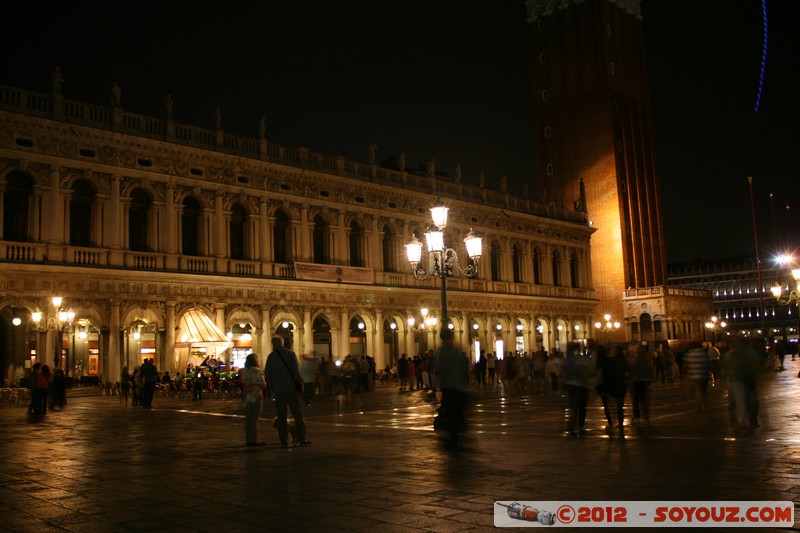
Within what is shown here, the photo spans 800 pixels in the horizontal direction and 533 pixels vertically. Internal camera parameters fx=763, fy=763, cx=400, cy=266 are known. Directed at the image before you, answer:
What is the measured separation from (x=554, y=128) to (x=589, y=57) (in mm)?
5760

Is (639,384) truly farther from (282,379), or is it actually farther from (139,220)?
(139,220)

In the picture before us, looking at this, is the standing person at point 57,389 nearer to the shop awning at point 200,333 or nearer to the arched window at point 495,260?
the shop awning at point 200,333

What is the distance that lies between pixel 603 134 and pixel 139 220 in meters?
36.9

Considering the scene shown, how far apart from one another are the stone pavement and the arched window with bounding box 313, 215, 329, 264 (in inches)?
834

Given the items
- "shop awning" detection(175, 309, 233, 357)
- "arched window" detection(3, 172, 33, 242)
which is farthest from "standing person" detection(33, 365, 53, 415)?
"arched window" detection(3, 172, 33, 242)

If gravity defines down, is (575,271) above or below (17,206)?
below

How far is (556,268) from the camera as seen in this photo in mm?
49781

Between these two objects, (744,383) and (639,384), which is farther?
(639,384)

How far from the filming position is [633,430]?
11.7 meters

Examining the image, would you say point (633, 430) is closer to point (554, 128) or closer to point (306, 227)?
point (306, 227)

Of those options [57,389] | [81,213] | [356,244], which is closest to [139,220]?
[81,213]

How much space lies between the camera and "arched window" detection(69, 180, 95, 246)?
27266 mm

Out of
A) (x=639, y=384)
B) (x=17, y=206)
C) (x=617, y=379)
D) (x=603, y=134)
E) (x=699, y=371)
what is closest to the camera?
(x=617, y=379)

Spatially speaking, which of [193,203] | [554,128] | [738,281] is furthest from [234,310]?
[738,281]
